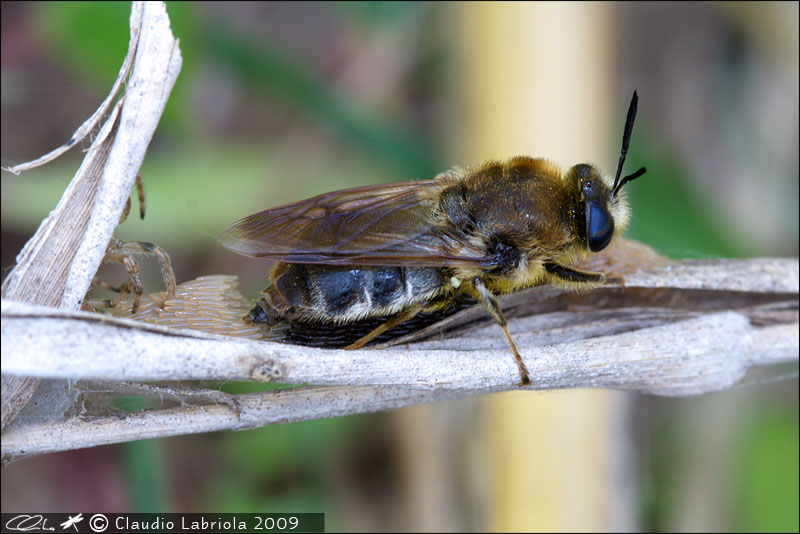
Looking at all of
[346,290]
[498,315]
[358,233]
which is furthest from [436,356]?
[358,233]

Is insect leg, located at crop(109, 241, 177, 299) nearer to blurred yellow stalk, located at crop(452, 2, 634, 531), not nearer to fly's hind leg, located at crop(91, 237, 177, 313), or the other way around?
fly's hind leg, located at crop(91, 237, 177, 313)

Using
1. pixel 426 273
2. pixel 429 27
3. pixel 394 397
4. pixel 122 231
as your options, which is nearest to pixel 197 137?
pixel 429 27

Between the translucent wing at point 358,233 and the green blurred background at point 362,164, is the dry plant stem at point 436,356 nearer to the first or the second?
the translucent wing at point 358,233

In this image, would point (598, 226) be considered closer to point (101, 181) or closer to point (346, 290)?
point (346, 290)

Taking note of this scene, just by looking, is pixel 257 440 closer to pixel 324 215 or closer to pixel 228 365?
pixel 324 215

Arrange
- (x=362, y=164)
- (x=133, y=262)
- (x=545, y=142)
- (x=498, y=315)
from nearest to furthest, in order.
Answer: (x=133, y=262), (x=498, y=315), (x=545, y=142), (x=362, y=164)

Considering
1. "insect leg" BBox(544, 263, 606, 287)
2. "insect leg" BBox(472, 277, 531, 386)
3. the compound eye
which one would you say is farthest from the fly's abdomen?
the compound eye

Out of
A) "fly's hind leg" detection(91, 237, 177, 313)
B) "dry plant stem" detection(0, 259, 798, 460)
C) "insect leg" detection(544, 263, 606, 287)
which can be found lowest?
"dry plant stem" detection(0, 259, 798, 460)
